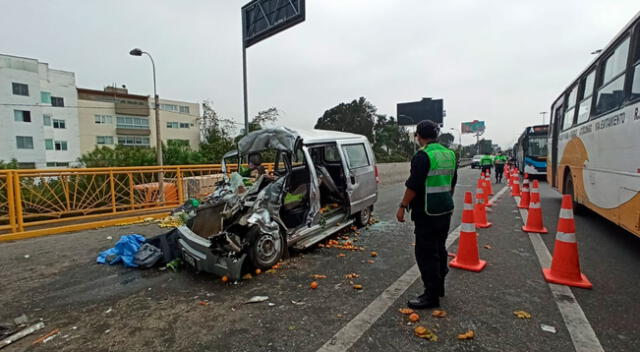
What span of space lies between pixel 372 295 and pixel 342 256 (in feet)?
4.16

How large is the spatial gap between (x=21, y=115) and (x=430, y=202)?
1728 inches

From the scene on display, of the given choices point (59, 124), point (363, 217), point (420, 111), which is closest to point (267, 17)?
point (363, 217)

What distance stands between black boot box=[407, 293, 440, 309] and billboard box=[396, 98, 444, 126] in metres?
37.2

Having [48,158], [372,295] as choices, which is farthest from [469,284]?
[48,158]

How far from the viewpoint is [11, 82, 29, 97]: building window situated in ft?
101

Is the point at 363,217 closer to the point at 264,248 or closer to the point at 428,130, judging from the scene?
the point at 264,248

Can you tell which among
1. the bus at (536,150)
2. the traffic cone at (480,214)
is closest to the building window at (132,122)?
the bus at (536,150)

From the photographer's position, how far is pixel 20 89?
3106 cm

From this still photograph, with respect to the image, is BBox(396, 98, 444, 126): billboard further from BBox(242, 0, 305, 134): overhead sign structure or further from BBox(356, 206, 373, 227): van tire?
BBox(356, 206, 373, 227): van tire

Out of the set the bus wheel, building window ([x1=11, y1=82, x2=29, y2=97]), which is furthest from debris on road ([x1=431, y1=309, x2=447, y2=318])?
building window ([x1=11, y1=82, x2=29, y2=97])

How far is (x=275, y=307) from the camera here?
291 cm

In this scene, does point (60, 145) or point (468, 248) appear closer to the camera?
point (468, 248)

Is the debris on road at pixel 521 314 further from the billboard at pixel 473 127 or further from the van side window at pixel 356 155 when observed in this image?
the billboard at pixel 473 127

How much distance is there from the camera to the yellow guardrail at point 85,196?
5.77 m
